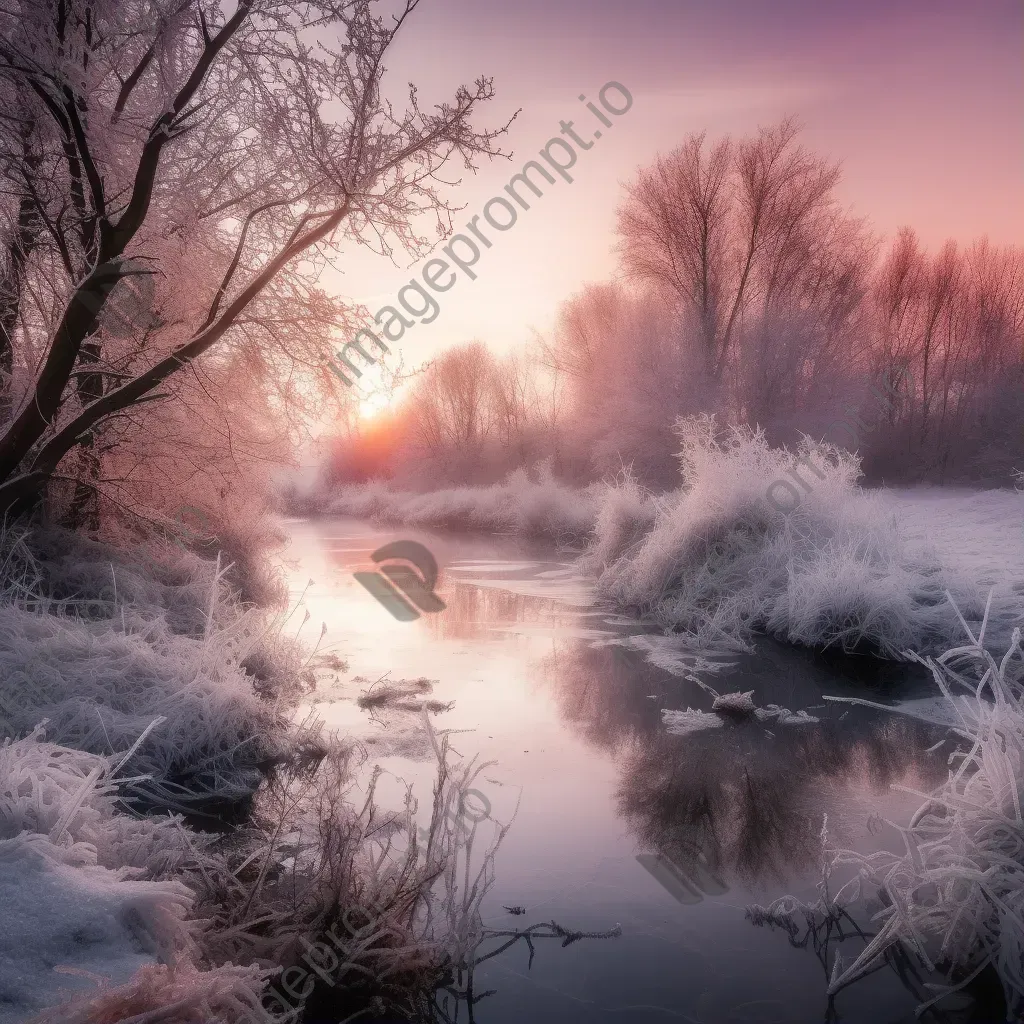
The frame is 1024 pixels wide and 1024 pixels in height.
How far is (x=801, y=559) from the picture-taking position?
8.45 m

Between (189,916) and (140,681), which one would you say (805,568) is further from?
(189,916)

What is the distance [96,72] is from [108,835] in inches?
181

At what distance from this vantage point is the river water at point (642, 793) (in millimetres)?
2514

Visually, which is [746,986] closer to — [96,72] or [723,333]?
[96,72]

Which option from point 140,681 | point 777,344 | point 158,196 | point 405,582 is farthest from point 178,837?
point 777,344

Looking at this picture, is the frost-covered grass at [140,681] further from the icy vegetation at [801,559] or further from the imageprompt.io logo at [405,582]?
the icy vegetation at [801,559]

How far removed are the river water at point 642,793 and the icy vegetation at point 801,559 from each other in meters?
0.48

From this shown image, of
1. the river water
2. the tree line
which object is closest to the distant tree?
the tree line

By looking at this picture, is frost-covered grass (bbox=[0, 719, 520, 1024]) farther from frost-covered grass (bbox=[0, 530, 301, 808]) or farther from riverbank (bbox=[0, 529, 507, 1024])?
frost-covered grass (bbox=[0, 530, 301, 808])

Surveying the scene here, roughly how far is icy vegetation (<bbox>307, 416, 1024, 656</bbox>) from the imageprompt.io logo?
2.65 m

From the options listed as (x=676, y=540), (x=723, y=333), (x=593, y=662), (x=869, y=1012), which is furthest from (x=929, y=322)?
(x=869, y=1012)

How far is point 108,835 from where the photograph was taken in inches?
102

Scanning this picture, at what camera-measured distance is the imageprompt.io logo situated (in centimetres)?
1007

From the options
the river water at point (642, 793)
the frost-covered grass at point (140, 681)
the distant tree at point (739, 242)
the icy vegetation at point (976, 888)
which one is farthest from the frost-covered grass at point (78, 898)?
the distant tree at point (739, 242)
